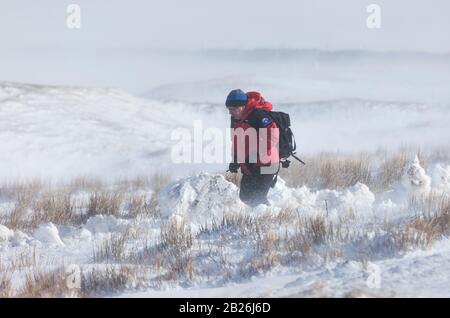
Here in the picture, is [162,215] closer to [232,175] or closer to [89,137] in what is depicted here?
[232,175]

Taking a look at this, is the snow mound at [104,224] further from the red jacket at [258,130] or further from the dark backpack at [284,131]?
the dark backpack at [284,131]

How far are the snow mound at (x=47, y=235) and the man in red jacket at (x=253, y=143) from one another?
1.74 metres

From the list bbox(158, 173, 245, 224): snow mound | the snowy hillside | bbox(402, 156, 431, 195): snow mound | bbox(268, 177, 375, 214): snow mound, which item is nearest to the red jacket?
bbox(158, 173, 245, 224): snow mound

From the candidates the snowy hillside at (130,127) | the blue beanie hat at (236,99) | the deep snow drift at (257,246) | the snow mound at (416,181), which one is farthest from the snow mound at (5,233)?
the snowy hillside at (130,127)

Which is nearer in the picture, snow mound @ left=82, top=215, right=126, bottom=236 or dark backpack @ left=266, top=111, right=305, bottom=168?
dark backpack @ left=266, top=111, right=305, bottom=168

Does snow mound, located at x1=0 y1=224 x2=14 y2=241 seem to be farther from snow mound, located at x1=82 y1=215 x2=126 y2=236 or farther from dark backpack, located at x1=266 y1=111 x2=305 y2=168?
dark backpack, located at x1=266 y1=111 x2=305 y2=168

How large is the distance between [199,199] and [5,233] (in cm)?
193

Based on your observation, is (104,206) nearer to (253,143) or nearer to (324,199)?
(253,143)

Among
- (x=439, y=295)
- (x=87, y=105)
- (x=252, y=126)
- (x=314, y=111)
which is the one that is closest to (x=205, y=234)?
(x=252, y=126)

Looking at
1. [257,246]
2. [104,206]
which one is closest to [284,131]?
[257,246]

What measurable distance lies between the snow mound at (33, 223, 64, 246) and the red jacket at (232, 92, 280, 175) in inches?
72.7

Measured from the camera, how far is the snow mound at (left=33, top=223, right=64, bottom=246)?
7.29 metres

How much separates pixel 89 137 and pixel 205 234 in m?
14.8

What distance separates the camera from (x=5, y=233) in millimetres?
7516
